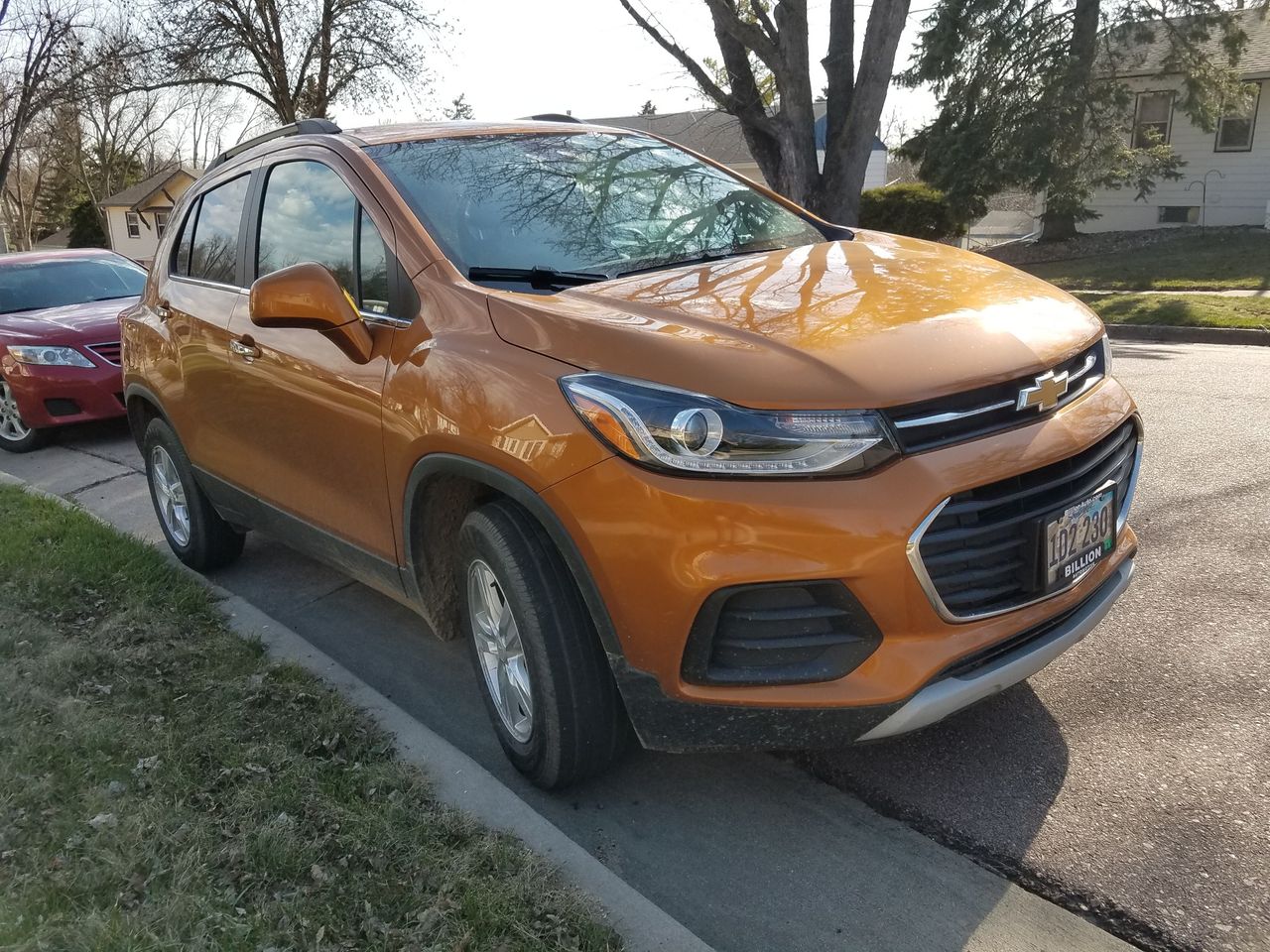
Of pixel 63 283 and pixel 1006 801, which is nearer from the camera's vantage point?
pixel 1006 801

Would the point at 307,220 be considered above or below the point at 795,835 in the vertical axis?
above

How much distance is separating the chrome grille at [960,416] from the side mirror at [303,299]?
5.68ft

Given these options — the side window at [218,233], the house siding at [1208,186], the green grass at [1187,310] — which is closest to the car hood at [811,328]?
the side window at [218,233]

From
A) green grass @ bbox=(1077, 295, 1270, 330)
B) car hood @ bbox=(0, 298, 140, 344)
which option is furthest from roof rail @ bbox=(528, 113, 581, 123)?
green grass @ bbox=(1077, 295, 1270, 330)

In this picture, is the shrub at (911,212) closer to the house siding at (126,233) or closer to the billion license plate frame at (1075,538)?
the billion license plate frame at (1075,538)

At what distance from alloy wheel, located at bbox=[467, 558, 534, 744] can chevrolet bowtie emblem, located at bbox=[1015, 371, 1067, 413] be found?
148 cm

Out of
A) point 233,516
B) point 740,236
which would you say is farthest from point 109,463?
point 740,236

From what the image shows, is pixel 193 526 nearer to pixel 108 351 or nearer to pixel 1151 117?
pixel 108 351

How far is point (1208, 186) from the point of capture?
2377 centimetres

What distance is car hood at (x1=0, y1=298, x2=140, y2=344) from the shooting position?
27.3 ft

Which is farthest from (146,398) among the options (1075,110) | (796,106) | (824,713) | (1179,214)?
(1179,214)

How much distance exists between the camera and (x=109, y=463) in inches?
308

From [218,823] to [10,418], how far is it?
23.2 feet

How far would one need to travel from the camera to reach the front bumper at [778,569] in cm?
240
